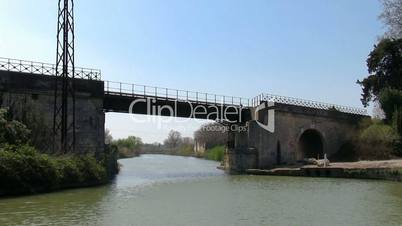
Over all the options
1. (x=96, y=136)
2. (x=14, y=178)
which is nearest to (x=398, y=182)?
(x=96, y=136)

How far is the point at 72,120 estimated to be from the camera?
122ft

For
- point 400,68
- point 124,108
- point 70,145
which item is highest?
point 400,68

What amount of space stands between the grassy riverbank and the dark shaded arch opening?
109 feet

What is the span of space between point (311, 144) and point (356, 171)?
2123 centimetres

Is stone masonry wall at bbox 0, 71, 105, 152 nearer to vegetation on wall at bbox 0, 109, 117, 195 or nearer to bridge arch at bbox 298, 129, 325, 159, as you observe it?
vegetation on wall at bbox 0, 109, 117, 195

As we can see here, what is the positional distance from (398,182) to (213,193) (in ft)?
48.6

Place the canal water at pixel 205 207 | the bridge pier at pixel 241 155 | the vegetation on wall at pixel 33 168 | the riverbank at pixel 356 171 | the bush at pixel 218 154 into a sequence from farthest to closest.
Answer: the bush at pixel 218 154, the bridge pier at pixel 241 155, the riverbank at pixel 356 171, the vegetation on wall at pixel 33 168, the canal water at pixel 205 207

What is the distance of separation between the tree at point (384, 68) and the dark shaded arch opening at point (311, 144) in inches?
314

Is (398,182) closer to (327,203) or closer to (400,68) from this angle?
(327,203)

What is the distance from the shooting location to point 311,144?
6181 cm

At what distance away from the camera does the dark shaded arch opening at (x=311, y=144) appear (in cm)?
5909

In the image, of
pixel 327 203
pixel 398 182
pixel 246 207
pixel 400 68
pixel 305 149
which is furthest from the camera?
pixel 305 149

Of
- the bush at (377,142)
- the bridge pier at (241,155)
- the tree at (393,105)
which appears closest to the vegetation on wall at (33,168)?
the bridge pier at (241,155)

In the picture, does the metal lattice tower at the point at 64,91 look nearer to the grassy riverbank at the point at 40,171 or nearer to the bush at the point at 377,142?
the grassy riverbank at the point at 40,171
